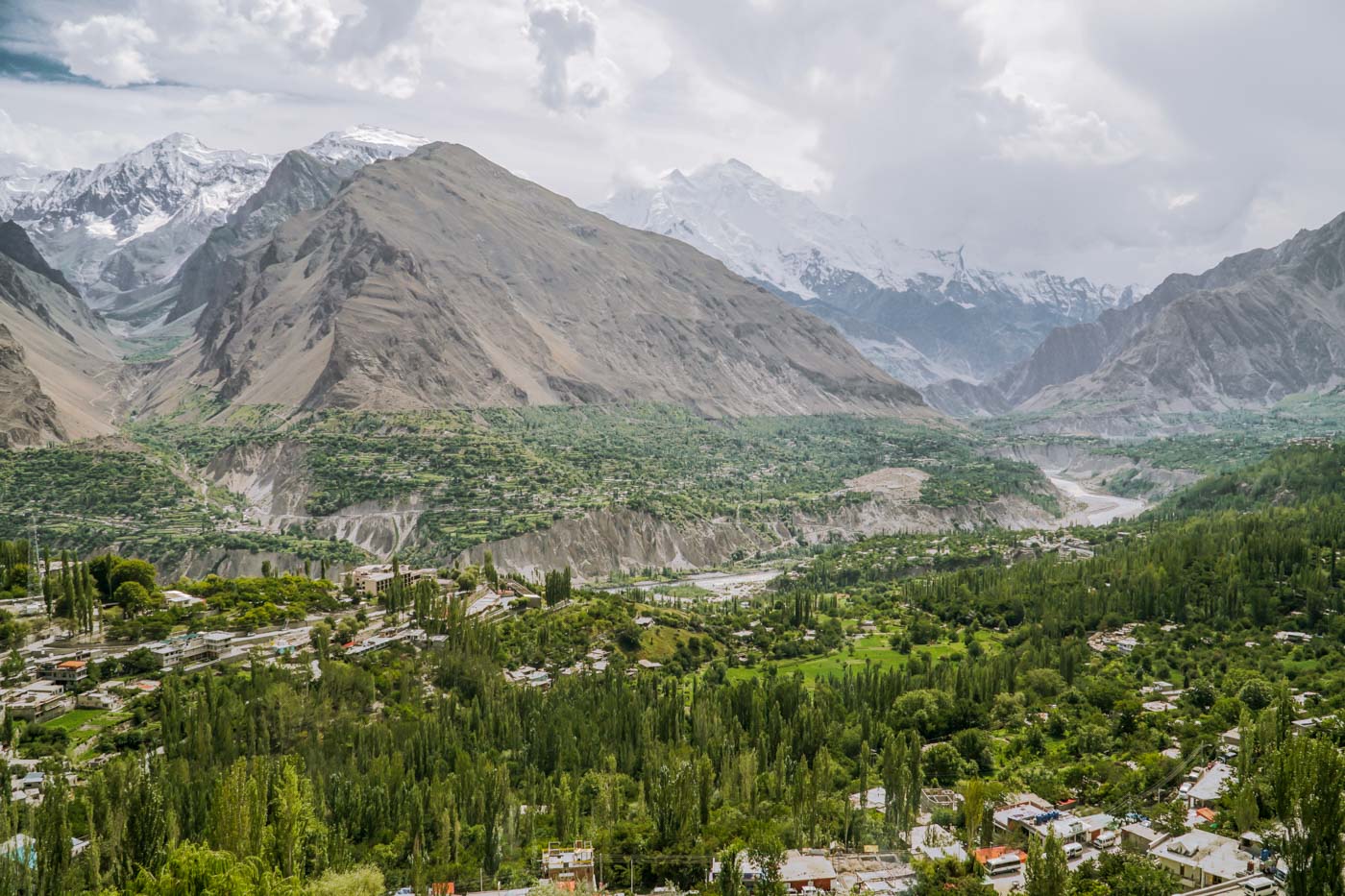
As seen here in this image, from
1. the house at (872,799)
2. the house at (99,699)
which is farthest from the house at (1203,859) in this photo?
the house at (99,699)

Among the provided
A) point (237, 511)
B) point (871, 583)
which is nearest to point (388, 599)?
point (871, 583)

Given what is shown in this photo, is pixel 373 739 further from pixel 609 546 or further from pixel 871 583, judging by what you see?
pixel 609 546

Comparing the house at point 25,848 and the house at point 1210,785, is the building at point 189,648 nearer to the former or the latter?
the house at point 25,848

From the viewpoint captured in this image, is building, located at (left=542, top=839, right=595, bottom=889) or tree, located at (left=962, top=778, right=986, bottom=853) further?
tree, located at (left=962, top=778, right=986, bottom=853)

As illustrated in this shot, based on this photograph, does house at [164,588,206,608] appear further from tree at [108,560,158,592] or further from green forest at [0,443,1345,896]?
green forest at [0,443,1345,896]

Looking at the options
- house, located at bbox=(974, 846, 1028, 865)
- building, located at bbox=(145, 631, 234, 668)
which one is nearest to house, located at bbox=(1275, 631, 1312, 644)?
house, located at bbox=(974, 846, 1028, 865)

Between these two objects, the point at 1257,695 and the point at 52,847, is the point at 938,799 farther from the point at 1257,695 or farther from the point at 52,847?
the point at 52,847
